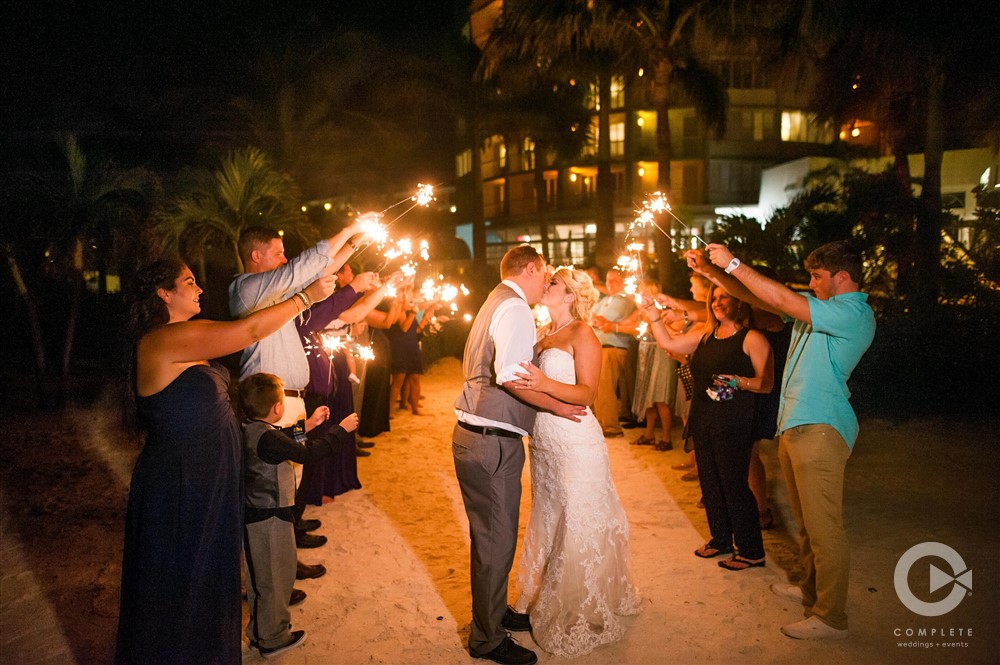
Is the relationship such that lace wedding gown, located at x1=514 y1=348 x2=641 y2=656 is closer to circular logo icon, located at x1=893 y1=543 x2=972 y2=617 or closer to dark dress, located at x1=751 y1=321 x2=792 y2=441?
dark dress, located at x1=751 y1=321 x2=792 y2=441

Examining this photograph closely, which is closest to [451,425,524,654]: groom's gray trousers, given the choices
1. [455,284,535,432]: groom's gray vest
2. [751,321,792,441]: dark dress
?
[455,284,535,432]: groom's gray vest

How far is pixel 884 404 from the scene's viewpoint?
33.5ft

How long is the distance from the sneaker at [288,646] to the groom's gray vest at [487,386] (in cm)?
179

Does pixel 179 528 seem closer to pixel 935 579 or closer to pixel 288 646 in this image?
Result: pixel 288 646

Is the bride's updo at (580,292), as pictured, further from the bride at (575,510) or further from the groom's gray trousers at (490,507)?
the groom's gray trousers at (490,507)

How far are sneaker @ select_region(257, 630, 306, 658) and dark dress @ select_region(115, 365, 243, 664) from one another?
878 mm

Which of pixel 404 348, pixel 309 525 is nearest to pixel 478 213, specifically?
pixel 404 348

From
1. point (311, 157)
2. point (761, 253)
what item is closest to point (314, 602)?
point (761, 253)

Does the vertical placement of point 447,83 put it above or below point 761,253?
above

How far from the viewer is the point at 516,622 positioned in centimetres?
421

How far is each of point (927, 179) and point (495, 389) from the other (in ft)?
44.0

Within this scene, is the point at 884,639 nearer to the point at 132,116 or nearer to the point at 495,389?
the point at 495,389

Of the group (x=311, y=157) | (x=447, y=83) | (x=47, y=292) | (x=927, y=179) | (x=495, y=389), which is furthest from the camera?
(x=447, y=83)

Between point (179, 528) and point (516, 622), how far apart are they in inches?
86.7
